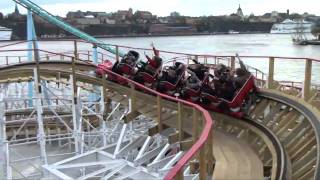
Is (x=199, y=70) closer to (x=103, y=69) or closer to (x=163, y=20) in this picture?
(x=103, y=69)

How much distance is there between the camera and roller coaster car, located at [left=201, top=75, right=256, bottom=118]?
11.4 meters

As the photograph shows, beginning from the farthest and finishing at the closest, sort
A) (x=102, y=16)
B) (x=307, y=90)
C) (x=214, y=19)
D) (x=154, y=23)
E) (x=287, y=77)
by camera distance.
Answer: (x=214, y=19) → (x=154, y=23) → (x=102, y=16) → (x=287, y=77) → (x=307, y=90)

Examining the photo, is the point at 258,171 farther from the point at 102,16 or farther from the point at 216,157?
the point at 102,16

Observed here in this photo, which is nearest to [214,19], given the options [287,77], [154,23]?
[154,23]

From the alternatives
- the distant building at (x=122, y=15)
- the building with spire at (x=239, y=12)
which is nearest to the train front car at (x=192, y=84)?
the distant building at (x=122, y=15)

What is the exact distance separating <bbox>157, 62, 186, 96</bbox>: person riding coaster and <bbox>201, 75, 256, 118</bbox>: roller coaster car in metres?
1.38

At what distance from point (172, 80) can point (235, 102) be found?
96.6 inches

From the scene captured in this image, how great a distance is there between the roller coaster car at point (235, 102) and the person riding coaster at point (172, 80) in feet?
4.52

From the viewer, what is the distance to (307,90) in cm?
1258

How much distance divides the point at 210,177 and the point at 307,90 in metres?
5.90

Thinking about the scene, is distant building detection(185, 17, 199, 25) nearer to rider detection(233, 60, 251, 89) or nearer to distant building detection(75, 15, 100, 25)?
distant building detection(75, 15, 100, 25)

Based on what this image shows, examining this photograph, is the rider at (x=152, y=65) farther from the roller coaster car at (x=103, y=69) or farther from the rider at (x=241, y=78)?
the rider at (x=241, y=78)

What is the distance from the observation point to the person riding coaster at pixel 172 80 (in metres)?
13.3

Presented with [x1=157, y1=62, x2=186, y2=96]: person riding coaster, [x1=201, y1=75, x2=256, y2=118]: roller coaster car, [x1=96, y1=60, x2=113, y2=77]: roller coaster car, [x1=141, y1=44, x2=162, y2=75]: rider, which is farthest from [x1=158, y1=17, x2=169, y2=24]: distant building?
[x1=201, y1=75, x2=256, y2=118]: roller coaster car
